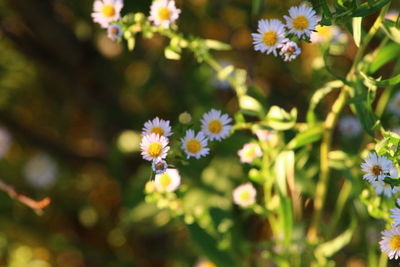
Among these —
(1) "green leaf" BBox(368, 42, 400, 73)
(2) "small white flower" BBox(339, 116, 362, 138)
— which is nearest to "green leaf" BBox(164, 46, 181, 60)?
(1) "green leaf" BBox(368, 42, 400, 73)

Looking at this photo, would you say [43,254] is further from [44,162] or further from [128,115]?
[128,115]

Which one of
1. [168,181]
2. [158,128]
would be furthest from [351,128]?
[158,128]

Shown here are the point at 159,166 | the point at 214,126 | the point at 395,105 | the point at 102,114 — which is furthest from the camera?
the point at 102,114

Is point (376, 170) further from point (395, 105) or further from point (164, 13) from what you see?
point (395, 105)

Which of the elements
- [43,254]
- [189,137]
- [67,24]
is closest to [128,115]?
[67,24]

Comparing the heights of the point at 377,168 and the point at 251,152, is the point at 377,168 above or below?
below

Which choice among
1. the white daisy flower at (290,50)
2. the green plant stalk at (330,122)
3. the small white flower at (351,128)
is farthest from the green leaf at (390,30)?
the small white flower at (351,128)
